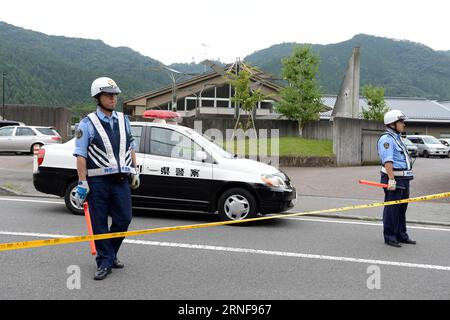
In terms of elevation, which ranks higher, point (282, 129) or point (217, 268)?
point (282, 129)

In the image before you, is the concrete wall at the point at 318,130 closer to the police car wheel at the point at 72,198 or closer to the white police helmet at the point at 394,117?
the white police helmet at the point at 394,117

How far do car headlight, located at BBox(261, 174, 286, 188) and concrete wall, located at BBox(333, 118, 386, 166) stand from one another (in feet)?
37.6

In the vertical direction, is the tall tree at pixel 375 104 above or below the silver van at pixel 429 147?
above

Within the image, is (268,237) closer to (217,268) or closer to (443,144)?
(217,268)

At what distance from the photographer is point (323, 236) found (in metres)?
7.16

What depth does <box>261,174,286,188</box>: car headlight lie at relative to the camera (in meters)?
7.68

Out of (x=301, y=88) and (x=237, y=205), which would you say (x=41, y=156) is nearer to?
(x=237, y=205)

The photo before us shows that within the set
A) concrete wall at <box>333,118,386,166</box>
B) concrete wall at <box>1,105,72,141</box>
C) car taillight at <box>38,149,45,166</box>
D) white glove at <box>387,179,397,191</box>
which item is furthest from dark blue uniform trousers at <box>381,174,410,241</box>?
concrete wall at <box>1,105,72,141</box>

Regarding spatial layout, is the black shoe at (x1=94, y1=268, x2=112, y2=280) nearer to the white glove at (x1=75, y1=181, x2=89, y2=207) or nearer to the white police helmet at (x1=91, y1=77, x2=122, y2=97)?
the white glove at (x1=75, y1=181, x2=89, y2=207)

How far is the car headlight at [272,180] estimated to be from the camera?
25.2 ft

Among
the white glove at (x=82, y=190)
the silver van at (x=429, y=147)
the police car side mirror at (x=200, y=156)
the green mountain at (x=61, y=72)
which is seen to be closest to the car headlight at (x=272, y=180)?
the police car side mirror at (x=200, y=156)

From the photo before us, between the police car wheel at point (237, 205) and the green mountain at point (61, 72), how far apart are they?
141 ft

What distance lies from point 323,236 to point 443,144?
28547mm
